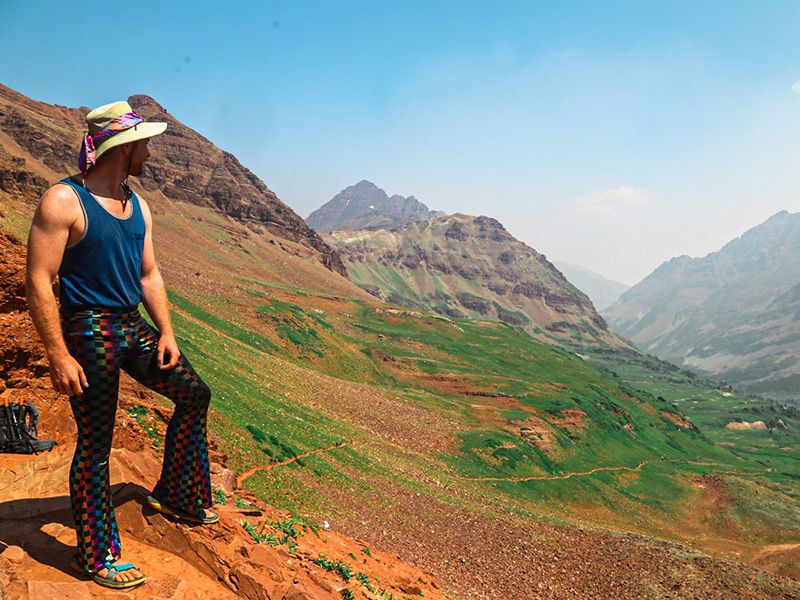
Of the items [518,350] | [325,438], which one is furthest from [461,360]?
[325,438]

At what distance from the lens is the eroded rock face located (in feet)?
408

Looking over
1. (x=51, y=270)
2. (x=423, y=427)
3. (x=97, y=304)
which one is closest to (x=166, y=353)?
(x=97, y=304)

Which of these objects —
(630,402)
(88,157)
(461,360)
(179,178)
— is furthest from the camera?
(179,178)

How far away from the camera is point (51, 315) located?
4.78 meters

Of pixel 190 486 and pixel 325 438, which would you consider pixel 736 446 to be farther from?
pixel 190 486

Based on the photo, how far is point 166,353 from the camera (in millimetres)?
5703

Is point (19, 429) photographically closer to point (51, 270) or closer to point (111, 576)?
point (111, 576)

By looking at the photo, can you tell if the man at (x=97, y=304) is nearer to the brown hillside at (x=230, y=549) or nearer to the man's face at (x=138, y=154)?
the man's face at (x=138, y=154)

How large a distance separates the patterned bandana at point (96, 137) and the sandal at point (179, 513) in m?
3.94

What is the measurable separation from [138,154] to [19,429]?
186 inches

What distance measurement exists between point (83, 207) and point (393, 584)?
33.0ft

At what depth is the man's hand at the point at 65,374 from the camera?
15.8ft

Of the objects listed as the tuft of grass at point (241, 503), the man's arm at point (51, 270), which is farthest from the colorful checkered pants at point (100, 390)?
the tuft of grass at point (241, 503)

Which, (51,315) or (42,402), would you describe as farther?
(42,402)
